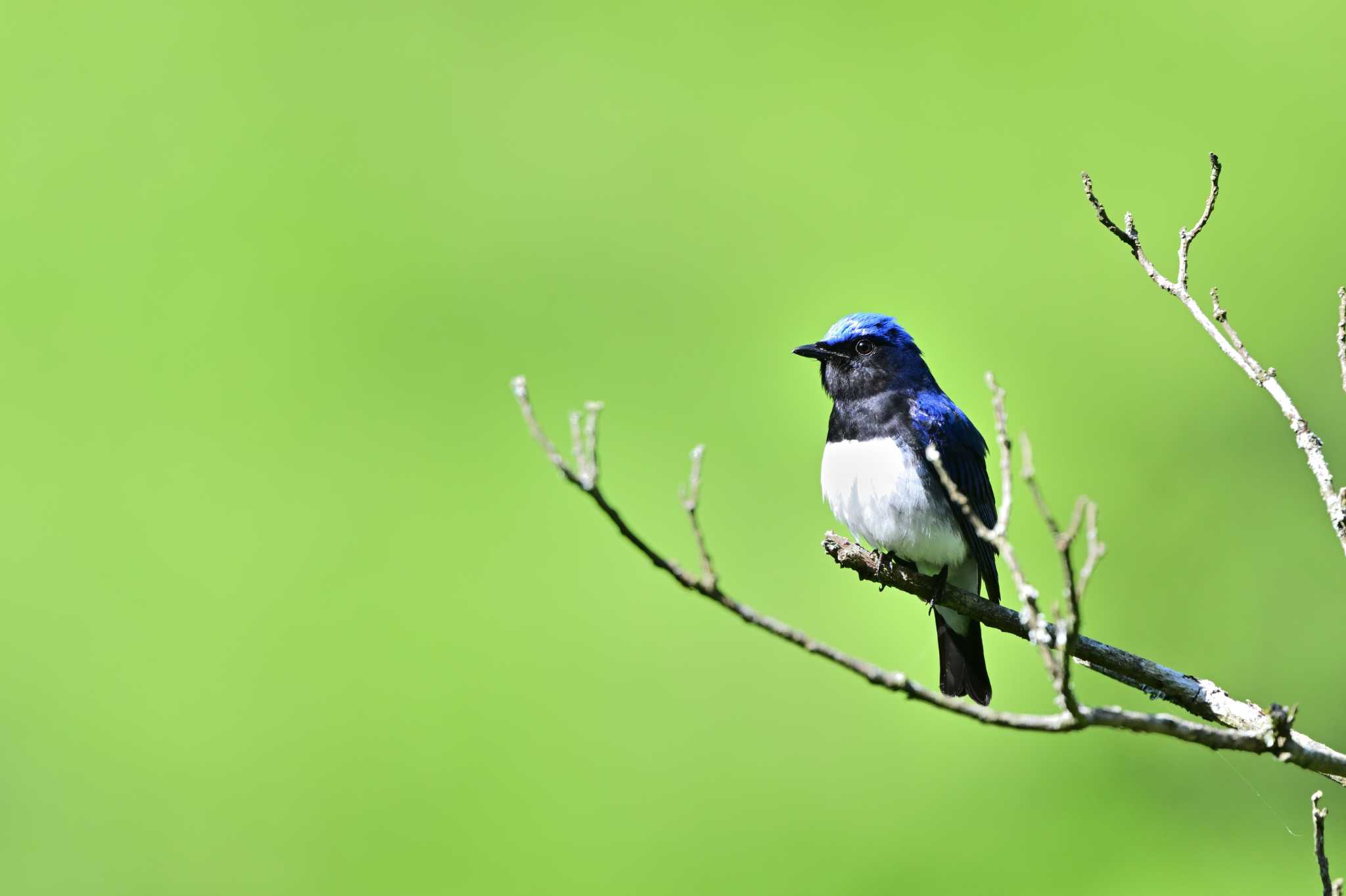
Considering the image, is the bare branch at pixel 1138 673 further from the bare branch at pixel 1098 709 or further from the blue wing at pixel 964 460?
the blue wing at pixel 964 460

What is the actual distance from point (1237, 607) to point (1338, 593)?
0.92 ft

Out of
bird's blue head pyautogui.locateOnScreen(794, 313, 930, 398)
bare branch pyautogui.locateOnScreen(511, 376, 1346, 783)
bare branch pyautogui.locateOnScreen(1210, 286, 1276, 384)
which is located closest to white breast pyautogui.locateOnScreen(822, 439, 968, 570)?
bird's blue head pyautogui.locateOnScreen(794, 313, 930, 398)

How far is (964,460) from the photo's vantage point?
2574mm

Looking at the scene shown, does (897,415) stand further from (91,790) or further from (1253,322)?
(91,790)

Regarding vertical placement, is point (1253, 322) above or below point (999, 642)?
above

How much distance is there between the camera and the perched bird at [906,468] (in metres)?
2.45

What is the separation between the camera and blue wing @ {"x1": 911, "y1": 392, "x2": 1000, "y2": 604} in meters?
2.47

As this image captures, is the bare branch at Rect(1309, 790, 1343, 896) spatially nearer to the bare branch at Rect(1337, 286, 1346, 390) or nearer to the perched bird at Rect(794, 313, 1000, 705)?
the bare branch at Rect(1337, 286, 1346, 390)

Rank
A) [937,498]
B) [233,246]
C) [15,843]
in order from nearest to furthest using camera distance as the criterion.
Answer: [937,498]
[15,843]
[233,246]

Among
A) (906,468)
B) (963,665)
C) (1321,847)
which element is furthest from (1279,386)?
(963,665)

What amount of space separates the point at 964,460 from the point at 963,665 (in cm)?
46

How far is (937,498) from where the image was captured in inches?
96.4

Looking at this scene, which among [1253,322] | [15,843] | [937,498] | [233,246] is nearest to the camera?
[937,498]

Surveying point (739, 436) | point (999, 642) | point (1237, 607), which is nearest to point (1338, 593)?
point (1237, 607)
